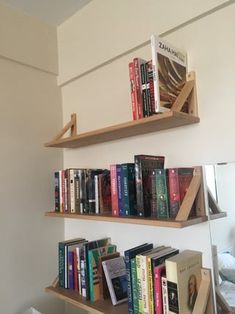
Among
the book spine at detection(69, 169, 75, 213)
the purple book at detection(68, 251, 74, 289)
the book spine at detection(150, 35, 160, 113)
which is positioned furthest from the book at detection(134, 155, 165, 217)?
the purple book at detection(68, 251, 74, 289)

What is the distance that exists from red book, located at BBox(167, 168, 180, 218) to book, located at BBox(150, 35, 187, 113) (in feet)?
0.85

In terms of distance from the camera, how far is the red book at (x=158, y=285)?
1.12 metres

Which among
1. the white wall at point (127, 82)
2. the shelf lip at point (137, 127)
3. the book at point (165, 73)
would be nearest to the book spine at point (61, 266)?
the white wall at point (127, 82)

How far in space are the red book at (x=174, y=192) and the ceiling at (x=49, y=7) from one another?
1.30 metres

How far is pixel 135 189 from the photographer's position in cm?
123

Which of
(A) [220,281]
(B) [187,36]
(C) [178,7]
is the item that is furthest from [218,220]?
(C) [178,7]

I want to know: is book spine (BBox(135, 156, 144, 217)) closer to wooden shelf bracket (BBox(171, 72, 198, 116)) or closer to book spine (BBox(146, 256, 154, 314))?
book spine (BBox(146, 256, 154, 314))

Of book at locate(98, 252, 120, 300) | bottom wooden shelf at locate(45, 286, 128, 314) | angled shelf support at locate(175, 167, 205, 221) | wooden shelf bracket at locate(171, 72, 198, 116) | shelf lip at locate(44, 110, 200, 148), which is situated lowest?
bottom wooden shelf at locate(45, 286, 128, 314)

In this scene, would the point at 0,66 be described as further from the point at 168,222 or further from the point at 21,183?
the point at 168,222

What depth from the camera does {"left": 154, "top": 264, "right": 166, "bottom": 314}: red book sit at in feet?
3.67

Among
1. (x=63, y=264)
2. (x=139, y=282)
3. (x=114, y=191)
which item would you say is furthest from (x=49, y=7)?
(x=139, y=282)

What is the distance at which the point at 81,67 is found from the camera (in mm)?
1816

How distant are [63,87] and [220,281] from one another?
1.54 m

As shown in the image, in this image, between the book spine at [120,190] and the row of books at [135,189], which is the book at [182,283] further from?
the book spine at [120,190]
